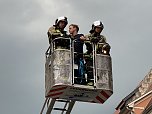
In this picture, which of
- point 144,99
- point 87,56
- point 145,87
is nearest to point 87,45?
point 87,56

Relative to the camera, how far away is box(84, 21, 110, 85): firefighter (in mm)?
14367

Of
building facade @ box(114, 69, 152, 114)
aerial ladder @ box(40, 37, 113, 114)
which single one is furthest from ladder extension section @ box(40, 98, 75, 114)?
building facade @ box(114, 69, 152, 114)

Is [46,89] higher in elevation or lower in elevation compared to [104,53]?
lower

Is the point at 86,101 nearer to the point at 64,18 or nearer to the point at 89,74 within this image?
the point at 89,74

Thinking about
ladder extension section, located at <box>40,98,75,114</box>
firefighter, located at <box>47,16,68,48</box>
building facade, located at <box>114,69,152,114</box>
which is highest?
building facade, located at <box>114,69,152,114</box>

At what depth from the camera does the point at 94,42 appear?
1455 centimetres

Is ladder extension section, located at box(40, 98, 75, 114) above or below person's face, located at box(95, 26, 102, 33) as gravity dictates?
below

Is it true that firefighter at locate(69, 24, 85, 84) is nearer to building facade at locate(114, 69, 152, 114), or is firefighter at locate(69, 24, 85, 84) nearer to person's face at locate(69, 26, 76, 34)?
person's face at locate(69, 26, 76, 34)

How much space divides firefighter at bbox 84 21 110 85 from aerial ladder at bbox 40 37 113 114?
0.08 m

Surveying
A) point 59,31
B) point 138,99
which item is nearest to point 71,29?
point 59,31

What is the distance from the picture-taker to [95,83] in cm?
1432

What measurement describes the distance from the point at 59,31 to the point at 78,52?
31.0 inches

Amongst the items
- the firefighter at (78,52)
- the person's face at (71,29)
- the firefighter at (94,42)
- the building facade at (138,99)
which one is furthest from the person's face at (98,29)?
the building facade at (138,99)

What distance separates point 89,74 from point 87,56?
0.50 metres
